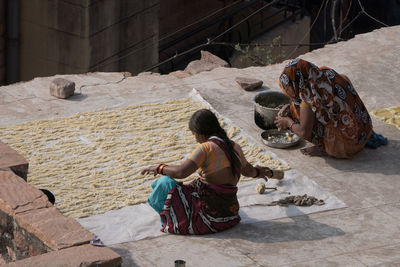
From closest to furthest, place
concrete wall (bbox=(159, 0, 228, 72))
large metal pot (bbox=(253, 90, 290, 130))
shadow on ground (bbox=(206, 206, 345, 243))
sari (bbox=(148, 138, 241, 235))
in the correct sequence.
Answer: sari (bbox=(148, 138, 241, 235)), shadow on ground (bbox=(206, 206, 345, 243)), large metal pot (bbox=(253, 90, 290, 130)), concrete wall (bbox=(159, 0, 228, 72))

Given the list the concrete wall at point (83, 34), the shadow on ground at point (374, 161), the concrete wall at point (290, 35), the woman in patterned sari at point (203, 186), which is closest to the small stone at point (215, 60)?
the concrete wall at point (83, 34)

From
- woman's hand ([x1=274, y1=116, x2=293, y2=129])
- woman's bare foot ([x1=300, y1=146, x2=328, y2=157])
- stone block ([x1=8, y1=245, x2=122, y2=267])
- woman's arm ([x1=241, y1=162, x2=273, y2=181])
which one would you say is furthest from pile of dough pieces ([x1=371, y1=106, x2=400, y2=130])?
stone block ([x1=8, y1=245, x2=122, y2=267])

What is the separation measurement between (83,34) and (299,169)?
5009mm

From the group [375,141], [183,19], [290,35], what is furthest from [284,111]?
[290,35]

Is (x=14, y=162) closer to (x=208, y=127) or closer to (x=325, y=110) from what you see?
(x=208, y=127)

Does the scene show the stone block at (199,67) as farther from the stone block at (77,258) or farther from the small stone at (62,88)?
the stone block at (77,258)

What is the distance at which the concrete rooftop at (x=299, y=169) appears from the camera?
17.0 feet

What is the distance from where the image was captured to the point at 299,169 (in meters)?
6.57

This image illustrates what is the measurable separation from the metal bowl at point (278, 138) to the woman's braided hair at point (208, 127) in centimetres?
167

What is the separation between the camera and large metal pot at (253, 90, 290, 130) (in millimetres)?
7113

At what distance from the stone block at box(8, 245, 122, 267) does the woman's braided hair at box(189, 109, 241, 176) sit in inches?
44.8

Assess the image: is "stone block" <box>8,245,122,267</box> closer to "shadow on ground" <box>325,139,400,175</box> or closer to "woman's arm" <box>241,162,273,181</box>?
"woman's arm" <box>241,162,273,181</box>

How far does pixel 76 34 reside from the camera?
10.8 m

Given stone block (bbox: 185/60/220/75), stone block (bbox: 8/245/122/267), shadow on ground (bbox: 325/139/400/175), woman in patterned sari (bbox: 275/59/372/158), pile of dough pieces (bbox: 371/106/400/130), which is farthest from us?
stone block (bbox: 185/60/220/75)
